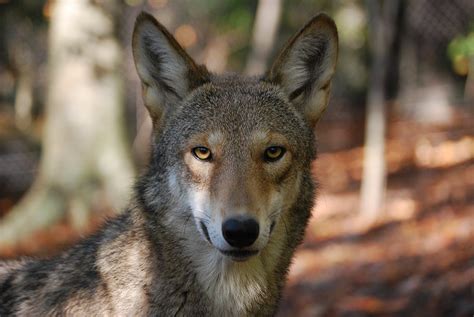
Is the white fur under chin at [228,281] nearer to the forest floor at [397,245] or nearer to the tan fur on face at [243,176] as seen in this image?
the tan fur on face at [243,176]

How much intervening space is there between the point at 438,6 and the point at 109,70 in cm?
978

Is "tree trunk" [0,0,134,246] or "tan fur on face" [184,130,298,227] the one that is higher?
"tree trunk" [0,0,134,246]

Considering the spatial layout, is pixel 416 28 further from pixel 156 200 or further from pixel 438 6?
pixel 156 200

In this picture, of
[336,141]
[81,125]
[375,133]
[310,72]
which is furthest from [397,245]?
[336,141]

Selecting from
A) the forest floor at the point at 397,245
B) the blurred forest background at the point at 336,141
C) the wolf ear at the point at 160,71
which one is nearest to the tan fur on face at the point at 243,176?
the wolf ear at the point at 160,71

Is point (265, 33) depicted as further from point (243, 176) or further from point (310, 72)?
point (243, 176)

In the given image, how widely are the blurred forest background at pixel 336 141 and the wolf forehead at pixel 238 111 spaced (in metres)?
2.91

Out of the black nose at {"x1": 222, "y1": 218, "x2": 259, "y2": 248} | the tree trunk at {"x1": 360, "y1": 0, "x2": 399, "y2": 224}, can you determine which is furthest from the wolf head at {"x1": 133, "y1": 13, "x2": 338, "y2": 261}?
the tree trunk at {"x1": 360, "y1": 0, "x2": 399, "y2": 224}

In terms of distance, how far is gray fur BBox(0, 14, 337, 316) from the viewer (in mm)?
3943

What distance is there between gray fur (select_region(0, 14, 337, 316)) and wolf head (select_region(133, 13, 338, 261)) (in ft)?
0.03

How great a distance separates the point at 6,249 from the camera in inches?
348

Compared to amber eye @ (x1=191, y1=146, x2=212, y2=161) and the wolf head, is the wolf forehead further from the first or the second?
amber eye @ (x1=191, y1=146, x2=212, y2=161)

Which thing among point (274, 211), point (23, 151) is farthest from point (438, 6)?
point (274, 211)

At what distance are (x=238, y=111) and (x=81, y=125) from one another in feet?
18.4
